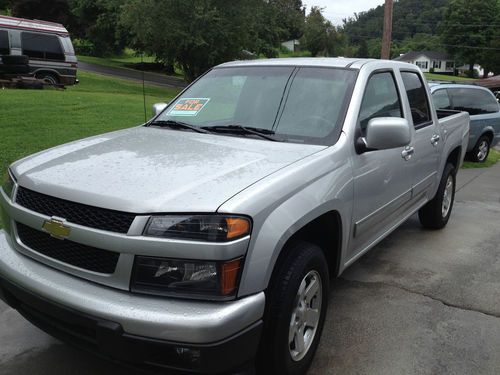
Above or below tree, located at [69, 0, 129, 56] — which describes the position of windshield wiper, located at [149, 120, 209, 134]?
below

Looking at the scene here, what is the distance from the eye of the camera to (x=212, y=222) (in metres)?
2.16

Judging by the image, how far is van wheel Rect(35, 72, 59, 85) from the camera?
55.3 feet

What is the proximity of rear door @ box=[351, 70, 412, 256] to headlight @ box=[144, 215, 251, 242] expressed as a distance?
4.11ft

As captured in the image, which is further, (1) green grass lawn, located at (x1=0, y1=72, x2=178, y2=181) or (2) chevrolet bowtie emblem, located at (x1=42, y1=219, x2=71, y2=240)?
(1) green grass lawn, located at (x1=0, y1=72, x2=178, y2=181)

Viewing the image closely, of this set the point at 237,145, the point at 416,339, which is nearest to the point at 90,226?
the point at 237,145

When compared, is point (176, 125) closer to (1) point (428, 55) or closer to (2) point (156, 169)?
(2) point (156, 169)

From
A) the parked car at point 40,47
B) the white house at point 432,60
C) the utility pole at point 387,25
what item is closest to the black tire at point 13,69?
the parked car at point 40,47

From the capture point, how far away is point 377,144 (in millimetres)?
3119

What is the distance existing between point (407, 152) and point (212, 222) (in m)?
2.35

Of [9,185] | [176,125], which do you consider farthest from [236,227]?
[176,125]

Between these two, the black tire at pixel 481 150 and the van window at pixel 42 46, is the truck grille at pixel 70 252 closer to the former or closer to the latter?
the black tire at pixel 481 150

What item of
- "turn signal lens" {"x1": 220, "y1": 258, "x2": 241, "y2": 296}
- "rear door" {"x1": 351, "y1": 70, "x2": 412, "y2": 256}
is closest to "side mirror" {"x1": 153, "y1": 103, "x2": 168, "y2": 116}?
"rear door" {"x1": 351, "y1": 70, "x2": 412, "y2": 256}

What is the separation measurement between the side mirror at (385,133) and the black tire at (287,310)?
2.79 feet

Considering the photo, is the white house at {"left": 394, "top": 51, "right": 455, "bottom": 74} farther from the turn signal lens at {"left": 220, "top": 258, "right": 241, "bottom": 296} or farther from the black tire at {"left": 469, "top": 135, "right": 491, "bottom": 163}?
the turn signal lens at {"left": 220, "top": 258, "right": 241, "bottom": 296}
